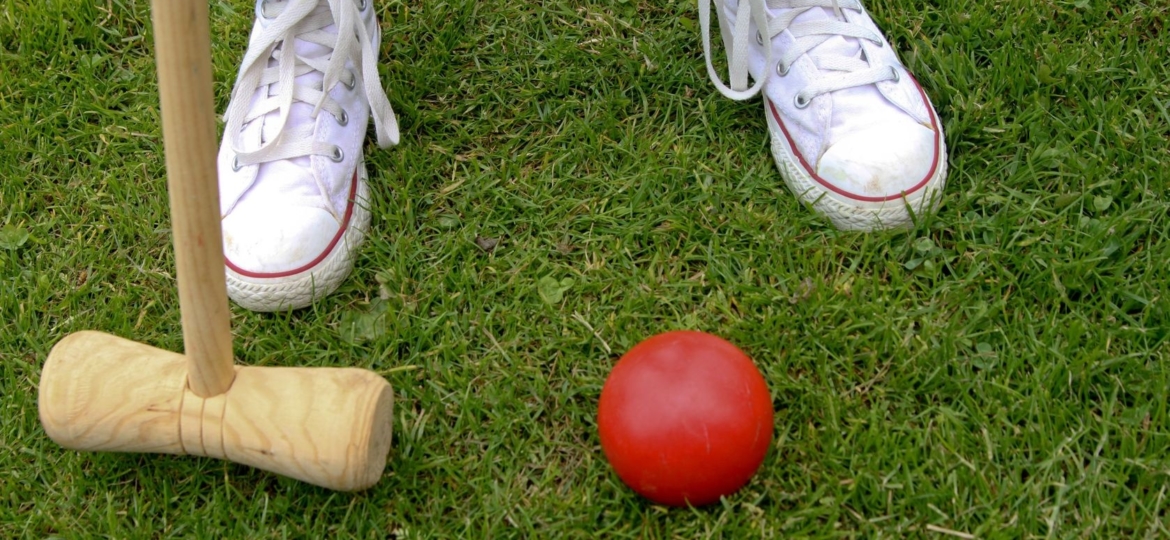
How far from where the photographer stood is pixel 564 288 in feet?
6.90

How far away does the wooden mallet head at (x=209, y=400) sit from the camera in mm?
1563

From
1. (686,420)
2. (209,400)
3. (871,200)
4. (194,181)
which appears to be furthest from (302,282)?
(871,200)

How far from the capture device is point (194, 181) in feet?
4.87

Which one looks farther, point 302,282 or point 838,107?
point 838,107

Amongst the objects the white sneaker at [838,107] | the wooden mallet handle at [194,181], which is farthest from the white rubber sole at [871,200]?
the wooden mallet handle at [194,181]

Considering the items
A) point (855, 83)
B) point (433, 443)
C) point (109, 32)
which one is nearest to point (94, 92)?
point (109, 32)

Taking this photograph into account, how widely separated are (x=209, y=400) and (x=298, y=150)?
688mm

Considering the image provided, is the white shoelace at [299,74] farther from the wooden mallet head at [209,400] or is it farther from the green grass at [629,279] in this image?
the wooden mallet head at [209,400]

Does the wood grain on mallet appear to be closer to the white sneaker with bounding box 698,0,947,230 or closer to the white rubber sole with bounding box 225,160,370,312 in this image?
the white rubber sole with bounding box 225,160,370,312

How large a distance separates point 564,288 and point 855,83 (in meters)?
0.79

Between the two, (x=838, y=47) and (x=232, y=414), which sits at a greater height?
(x=838, y=47)

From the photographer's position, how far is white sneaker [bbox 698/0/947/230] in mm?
2074

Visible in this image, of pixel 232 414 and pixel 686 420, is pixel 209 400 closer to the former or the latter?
pixel 232 414

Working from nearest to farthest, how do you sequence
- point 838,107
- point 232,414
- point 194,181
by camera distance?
point 194,181 → point 232,414 → point 838,107
